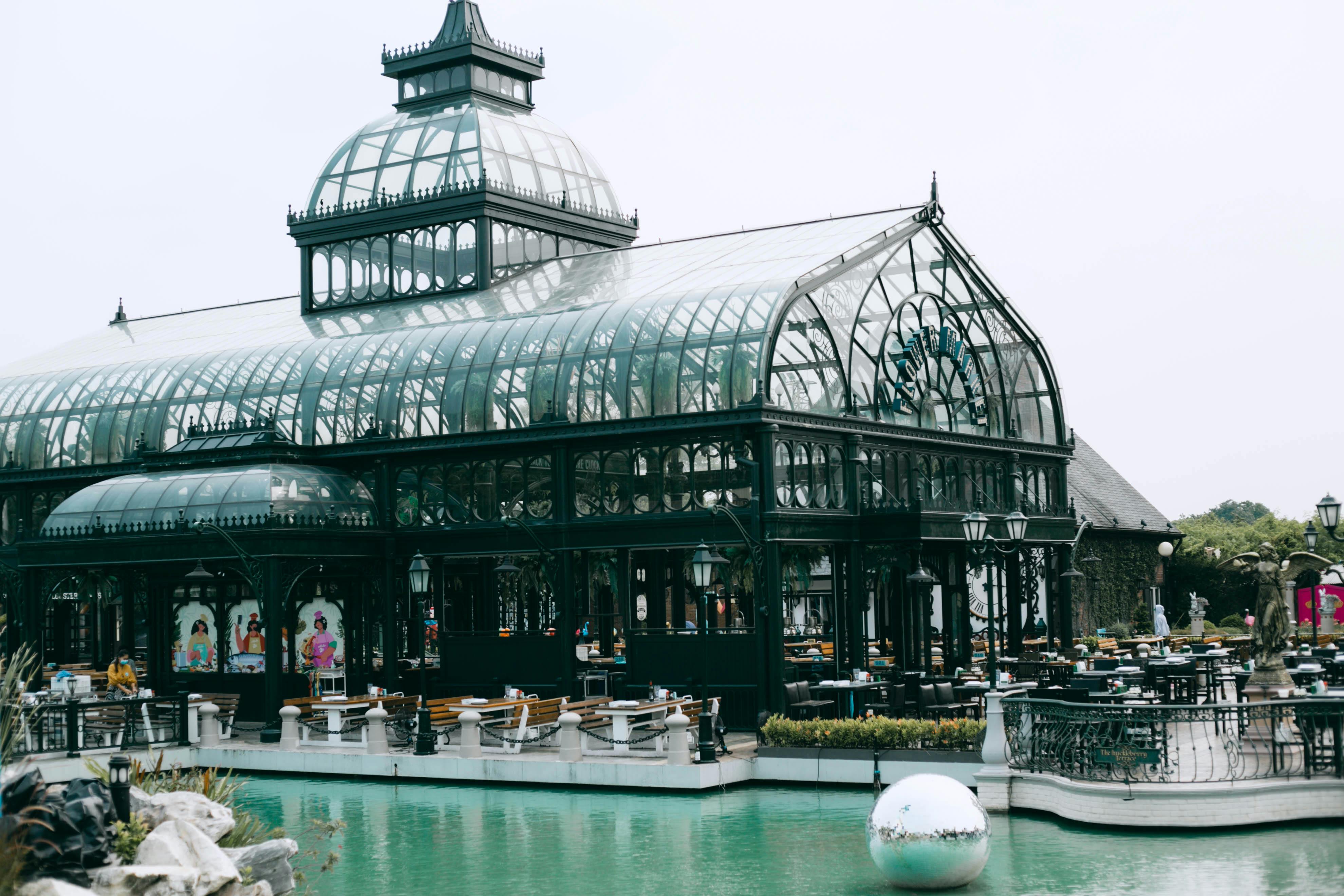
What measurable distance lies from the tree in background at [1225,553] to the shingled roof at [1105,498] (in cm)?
219

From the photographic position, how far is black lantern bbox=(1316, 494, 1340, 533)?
2692 cm

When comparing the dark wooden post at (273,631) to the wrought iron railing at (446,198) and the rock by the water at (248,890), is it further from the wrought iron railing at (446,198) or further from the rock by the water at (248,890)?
the rock by the water at (248,890)

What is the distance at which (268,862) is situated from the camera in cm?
1588

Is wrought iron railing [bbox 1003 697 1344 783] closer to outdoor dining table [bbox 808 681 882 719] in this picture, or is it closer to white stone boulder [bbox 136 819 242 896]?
outdoor dining table [bbox 808 681 882 719]

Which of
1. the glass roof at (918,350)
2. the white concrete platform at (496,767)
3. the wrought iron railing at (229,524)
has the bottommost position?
the white concrete platform at (496,767)

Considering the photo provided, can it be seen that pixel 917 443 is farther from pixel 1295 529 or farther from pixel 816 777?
pixel 1295 529

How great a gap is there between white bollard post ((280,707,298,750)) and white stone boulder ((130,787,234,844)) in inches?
510

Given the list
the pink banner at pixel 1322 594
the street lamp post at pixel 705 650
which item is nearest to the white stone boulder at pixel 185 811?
the street lamp post at pixel 705 650

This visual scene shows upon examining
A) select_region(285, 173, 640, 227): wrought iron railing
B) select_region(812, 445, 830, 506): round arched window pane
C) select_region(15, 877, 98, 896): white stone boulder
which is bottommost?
select_region(15, 877, 98, 896): white stone boulder

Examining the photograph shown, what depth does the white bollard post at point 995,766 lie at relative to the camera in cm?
2180

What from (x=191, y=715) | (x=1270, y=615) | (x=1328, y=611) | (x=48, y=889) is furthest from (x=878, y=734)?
(x=1328, y=611)

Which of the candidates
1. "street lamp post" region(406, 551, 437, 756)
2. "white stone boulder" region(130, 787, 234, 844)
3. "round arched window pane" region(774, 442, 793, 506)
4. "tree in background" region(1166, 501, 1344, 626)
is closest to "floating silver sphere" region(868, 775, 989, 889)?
"white stone boulder" region(130, 787, 234, 844)

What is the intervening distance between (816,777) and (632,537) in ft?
26.0

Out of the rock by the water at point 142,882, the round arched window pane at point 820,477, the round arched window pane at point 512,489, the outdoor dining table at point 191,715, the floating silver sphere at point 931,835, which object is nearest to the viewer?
the rock by the water at point 142,882
